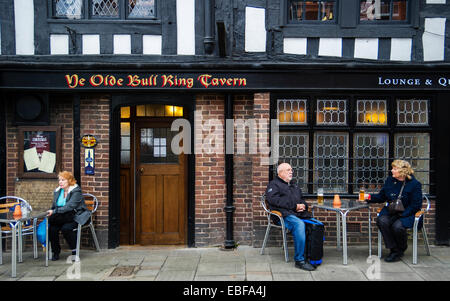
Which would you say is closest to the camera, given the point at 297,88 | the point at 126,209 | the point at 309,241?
the point at 309,241

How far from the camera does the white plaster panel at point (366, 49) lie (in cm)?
694

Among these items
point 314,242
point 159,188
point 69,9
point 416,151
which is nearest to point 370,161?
point 416,151

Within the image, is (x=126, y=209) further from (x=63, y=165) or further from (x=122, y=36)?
(x=122, y=36)

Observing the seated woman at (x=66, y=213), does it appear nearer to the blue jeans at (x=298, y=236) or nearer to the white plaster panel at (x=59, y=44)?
the white plaster panel at (x=59, y=44)

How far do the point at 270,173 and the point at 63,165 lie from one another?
11.6 ft

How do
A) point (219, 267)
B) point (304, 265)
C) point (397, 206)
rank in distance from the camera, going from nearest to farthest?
point (304, 265), point (397, 206), point (219, 267)

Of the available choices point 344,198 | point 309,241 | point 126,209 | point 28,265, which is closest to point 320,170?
point 344,198

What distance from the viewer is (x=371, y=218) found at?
707 cm

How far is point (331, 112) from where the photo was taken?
23.4 ft

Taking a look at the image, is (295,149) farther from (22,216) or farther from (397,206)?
(22,216)

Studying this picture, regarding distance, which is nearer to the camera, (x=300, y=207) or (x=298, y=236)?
(x=298, y=236)

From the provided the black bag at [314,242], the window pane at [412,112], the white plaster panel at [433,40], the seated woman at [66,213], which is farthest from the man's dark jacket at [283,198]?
the white plaster panel at [433,40]

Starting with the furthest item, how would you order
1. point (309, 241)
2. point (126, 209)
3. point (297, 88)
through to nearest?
point (126, 209) → point (297, 88) → point (309, 241)

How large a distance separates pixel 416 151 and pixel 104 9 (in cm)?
586
